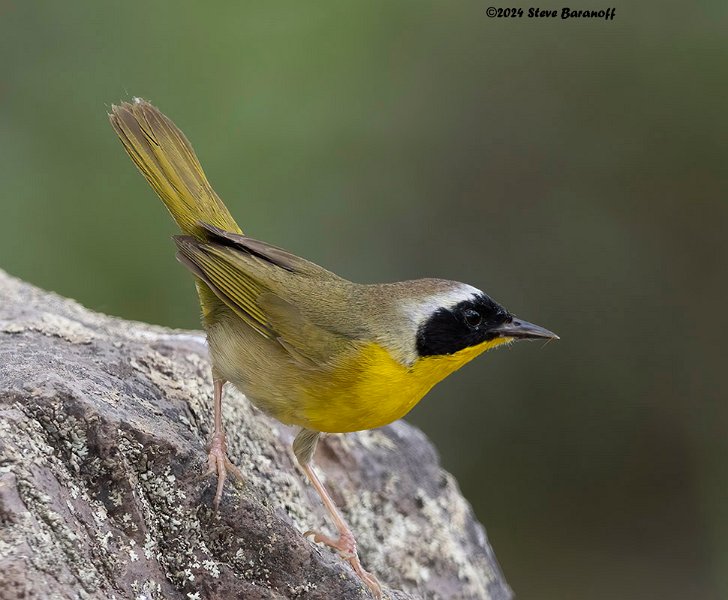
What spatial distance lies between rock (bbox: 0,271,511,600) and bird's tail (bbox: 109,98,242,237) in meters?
0.64

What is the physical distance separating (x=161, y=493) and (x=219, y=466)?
10.2 inches

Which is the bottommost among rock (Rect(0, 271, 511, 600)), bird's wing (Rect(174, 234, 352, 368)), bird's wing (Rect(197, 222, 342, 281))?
rock (Rect(0, 271, 511, 600))

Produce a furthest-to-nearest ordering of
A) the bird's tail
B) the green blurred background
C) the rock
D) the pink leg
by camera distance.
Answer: the green blurred background < the bird's tail < the pink leg < the rock

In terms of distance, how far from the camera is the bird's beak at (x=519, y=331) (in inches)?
164

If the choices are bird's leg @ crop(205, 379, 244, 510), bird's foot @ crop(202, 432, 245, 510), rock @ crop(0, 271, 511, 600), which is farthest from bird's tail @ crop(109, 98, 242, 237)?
bird's foot @ crop(202, 432, 245, 510)

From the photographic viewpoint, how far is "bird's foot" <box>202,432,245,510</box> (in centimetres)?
333

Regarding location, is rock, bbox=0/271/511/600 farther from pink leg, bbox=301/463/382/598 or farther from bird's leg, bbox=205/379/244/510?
pink leg, bbox=301/463/382/598

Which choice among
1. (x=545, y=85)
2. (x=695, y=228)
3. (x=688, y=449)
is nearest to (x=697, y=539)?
(x=688, y=449)

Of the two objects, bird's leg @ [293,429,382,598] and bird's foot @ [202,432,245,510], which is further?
bird's leg @ [293,429,382,598]

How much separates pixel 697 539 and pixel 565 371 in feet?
5.81

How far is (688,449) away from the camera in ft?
27.6

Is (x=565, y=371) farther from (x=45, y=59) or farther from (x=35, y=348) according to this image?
(x=35, y=348)

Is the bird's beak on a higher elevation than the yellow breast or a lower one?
higher

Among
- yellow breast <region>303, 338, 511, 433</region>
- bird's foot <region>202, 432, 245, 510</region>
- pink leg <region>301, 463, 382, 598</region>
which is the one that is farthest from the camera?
yellow breast <region>303, 338, 511, 433</region>
